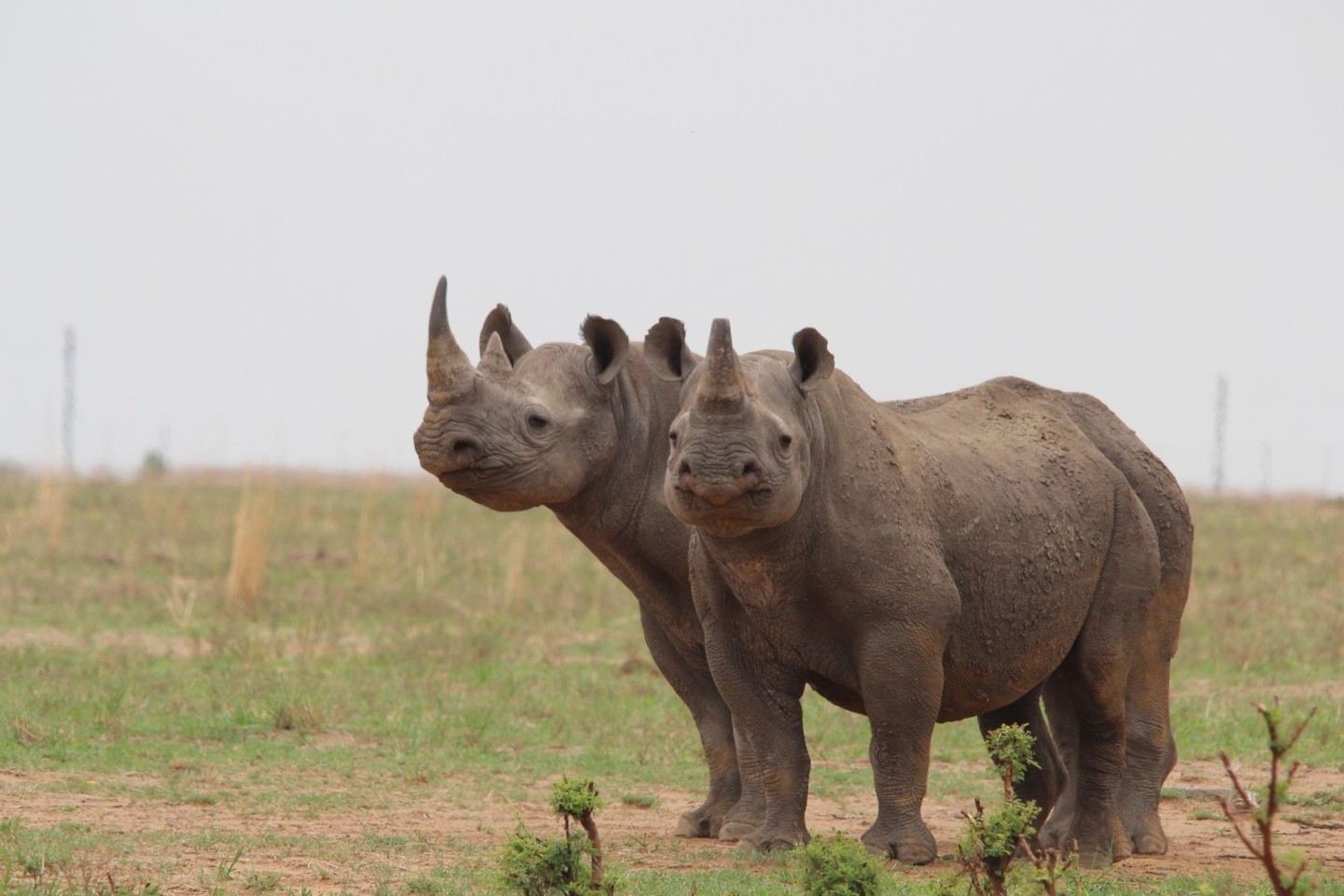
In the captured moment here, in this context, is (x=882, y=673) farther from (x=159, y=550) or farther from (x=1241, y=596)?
(x=159, y=550)

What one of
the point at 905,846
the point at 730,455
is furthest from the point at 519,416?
the point at 905,846

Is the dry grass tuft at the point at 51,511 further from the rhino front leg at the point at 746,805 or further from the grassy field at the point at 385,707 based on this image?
the rhino front leg at the point at 746,805

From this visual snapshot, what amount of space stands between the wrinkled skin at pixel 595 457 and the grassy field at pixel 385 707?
0.60 metres

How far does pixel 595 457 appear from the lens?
22.9 ft

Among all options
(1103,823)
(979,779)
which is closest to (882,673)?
(1103,823)

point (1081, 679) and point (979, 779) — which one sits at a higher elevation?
point (1081, 679)

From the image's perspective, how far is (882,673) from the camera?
6.01 meters

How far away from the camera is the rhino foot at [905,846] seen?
20.2ft

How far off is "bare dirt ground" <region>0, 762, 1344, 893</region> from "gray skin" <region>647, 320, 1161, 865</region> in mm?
446

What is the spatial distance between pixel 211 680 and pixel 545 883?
21.3ft

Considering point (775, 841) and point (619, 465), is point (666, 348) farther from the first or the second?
point (775, 841)

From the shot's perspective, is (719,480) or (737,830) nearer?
(719,480)

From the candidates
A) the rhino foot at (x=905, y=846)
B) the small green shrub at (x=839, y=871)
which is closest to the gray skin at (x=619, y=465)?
the rhino foot at (x=905, y=846)

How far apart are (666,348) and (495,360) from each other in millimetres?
958
